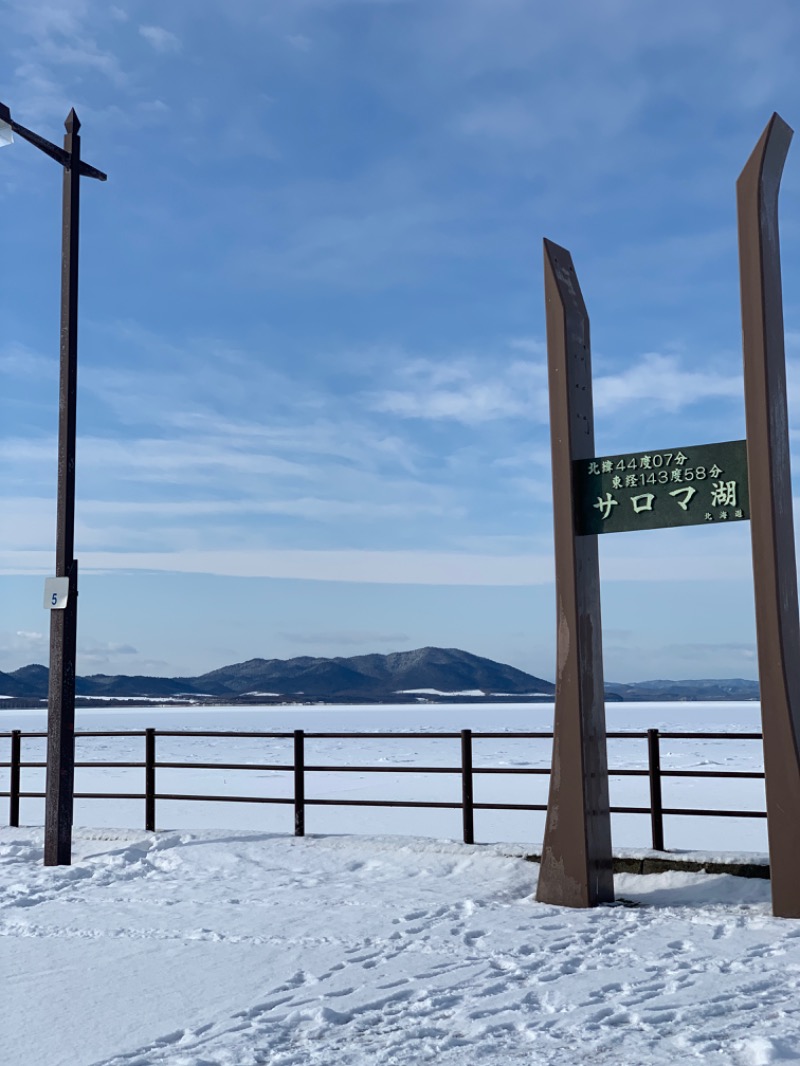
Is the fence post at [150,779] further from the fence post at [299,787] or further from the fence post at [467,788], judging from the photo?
the fence post at [467,788]

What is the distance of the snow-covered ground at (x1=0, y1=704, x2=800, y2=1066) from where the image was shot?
4.51 meters

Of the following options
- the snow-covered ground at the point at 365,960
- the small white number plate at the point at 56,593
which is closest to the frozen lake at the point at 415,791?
the snow-covered ground at the point at 365,960

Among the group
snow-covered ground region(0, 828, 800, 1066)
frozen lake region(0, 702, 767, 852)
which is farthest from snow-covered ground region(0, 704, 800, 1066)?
frozen lake region(0, 702, 767, 852)

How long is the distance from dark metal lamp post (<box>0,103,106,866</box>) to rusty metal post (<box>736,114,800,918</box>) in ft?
20.0

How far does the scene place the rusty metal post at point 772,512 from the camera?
6.91 m

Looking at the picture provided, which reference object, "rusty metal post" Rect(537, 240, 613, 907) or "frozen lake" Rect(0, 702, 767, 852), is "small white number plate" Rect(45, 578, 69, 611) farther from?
"rusty metal post" Rect(537, 240, 613, 907)

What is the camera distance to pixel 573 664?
763cm

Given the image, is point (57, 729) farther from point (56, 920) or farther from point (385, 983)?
point (385, 983)

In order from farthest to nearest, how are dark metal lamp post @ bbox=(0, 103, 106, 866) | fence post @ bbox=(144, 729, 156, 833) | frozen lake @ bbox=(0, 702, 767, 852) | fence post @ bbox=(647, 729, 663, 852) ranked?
1. frozen lake @ bbox=(0, 702, 767, 852)
2. fence post @ bbox=(144, 729, 156, 833)
3. dark metal lamp post @ bbox=(0, 103, 106, 866)
4. fence post @ bbox=(647, 729, 663, 852)

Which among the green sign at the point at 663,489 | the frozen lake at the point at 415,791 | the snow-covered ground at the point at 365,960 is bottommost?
the frozen lake at the point at 415,791

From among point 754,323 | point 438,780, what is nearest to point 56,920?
point 754,323

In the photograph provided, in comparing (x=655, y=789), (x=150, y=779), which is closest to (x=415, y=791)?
(x=150, y=779)

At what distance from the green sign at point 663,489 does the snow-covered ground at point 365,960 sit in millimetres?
2649

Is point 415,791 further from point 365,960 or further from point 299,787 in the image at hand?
point 365,960
